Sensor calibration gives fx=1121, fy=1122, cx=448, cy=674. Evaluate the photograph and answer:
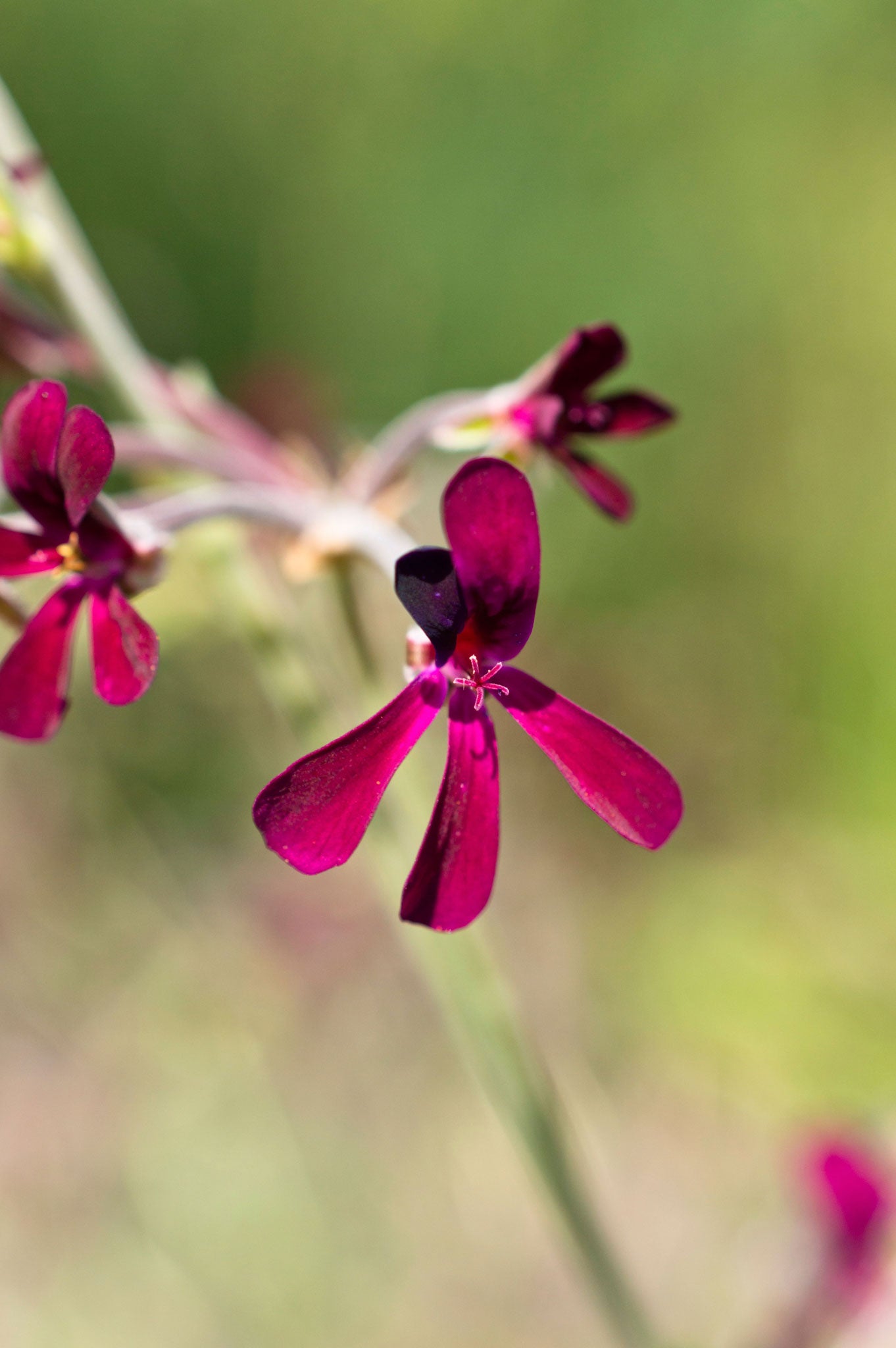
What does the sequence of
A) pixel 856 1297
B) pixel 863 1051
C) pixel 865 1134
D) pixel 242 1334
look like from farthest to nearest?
pixel 863 1051, pixel 242 1334, pixel 865 1134, pixel 856 1297

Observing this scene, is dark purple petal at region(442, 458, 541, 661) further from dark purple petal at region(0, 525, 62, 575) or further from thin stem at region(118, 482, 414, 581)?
dark purple petal at region(0, 525, 62, 575)

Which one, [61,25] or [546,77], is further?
[61,25]

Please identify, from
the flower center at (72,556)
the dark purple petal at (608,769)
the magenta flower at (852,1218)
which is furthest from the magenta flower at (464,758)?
the magenta flower at (852,1218)

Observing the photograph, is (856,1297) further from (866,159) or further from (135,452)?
(866,159)

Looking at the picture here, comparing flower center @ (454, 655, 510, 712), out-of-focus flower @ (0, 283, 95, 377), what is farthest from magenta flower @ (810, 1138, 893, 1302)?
out-of-focus flower @ (0, 283, 95, 377)

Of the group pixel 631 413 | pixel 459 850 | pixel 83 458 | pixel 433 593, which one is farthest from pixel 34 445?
pixel 631 413

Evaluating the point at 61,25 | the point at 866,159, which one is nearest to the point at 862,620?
the point at 866,159
